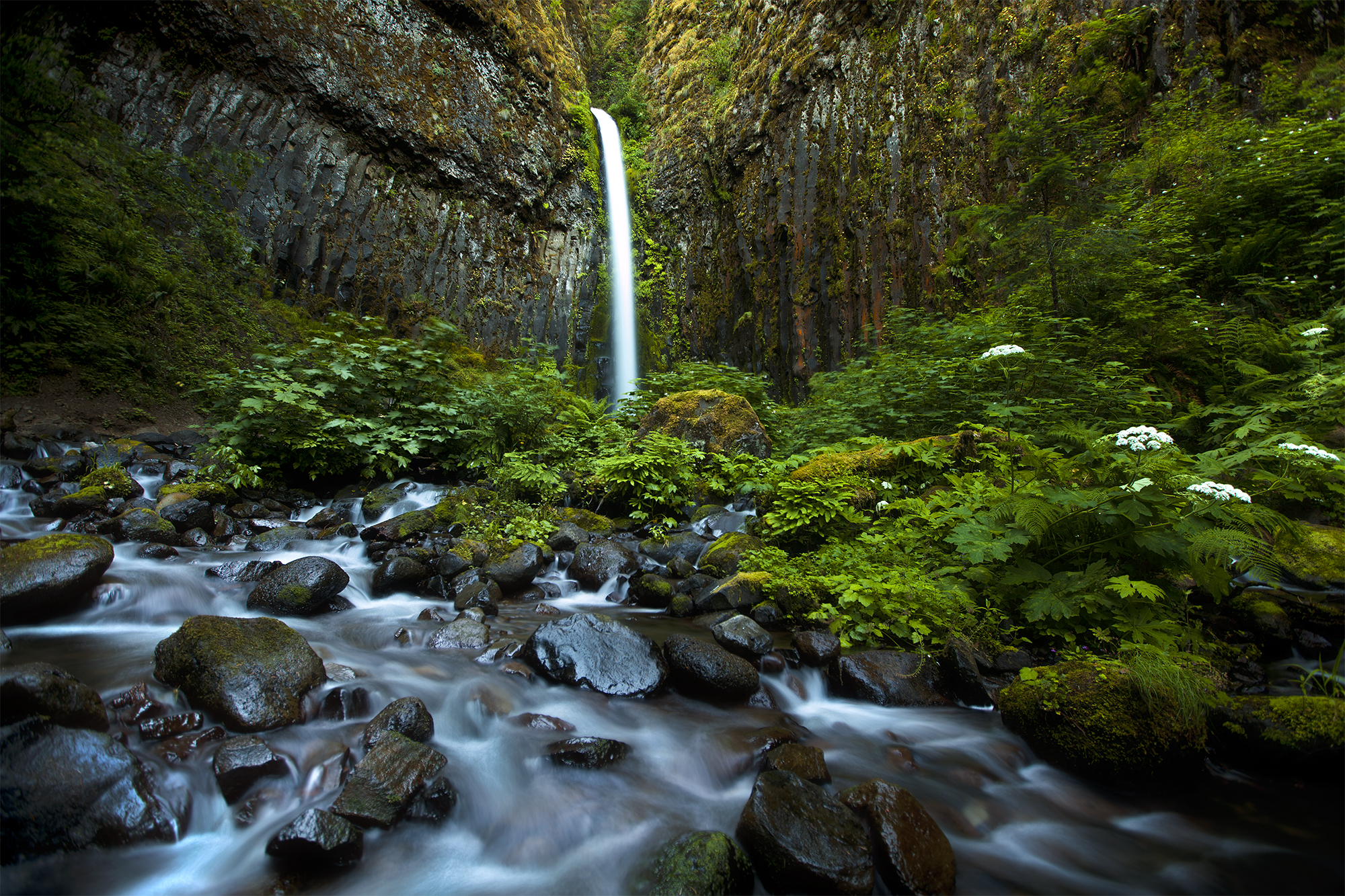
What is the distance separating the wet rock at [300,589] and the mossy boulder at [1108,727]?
4.99 m

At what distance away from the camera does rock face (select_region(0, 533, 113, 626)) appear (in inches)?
137

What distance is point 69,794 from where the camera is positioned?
2.00 meters

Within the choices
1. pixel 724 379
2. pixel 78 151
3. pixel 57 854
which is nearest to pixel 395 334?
pixel 78 151

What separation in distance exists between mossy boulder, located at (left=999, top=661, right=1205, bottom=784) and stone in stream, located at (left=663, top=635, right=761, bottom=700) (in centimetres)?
152

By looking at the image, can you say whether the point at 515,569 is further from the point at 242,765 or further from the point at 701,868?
the point at 701,868

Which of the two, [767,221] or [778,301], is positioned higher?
[767,221]

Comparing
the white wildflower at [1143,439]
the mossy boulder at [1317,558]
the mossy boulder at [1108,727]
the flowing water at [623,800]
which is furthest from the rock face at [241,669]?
the mossy boulder at [1317,558]

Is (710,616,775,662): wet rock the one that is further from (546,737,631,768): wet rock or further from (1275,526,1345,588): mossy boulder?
(1275,526,1345,588): mossy boulder

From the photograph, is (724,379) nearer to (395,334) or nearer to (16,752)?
(395,334)

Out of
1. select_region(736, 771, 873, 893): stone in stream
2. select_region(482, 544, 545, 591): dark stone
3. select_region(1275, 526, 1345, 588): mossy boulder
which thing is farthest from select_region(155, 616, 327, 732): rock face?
select_region(1275, 526, 1345, 588): mossy boulder

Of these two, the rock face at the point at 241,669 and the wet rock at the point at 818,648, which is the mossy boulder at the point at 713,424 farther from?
the rock face at the point at 241,669

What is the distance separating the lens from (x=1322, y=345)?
5.27 metres

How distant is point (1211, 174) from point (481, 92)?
15.6m

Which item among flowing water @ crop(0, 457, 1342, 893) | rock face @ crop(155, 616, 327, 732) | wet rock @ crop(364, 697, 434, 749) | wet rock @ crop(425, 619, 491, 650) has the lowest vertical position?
flowing water @ crop(0, 457, 1342, 893)
